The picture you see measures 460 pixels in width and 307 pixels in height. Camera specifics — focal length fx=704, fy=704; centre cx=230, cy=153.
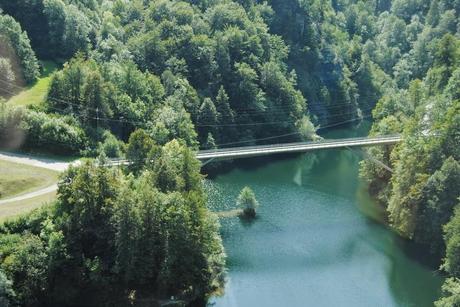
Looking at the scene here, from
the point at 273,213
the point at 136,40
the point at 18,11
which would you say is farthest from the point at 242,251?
the point at 18,11

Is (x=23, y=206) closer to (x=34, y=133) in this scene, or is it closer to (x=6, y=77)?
(x=34, y=133)

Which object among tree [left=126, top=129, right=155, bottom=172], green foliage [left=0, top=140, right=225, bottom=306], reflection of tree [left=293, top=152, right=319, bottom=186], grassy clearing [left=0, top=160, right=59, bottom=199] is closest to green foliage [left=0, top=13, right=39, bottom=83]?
grassy clearing [left=0, top=160, right=59, bottom=199]

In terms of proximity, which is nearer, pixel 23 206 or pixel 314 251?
pixel 23 206

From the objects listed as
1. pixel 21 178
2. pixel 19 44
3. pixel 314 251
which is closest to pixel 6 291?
pixel 21 178

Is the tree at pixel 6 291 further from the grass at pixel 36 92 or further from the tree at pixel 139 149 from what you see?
the grass at pixel 36 92

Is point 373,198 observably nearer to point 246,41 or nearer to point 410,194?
point 410,194

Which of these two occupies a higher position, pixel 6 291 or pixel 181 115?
pixel 181 115
